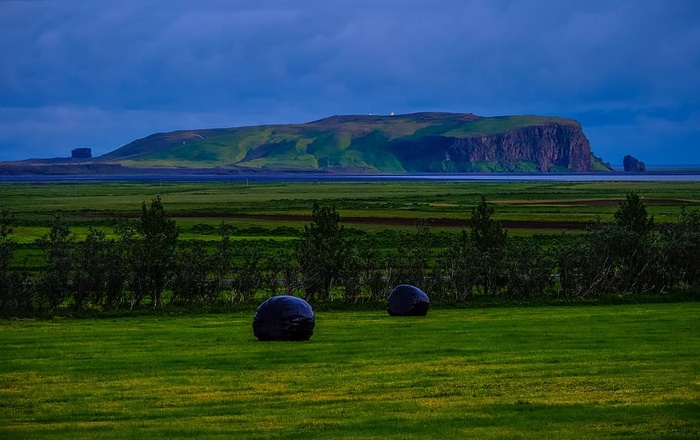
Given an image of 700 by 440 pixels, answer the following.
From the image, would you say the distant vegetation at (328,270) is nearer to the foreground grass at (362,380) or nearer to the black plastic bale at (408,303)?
the black plastic bale at (408,303)

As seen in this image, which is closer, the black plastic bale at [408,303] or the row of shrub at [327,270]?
the black plastic bale at [408,303]

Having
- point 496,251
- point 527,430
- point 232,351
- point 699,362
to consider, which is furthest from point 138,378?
point 496,251

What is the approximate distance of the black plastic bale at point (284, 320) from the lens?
28094 millimetres

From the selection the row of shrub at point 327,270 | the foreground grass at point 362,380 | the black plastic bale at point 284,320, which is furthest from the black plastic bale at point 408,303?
the black plastic bale at point 284,320

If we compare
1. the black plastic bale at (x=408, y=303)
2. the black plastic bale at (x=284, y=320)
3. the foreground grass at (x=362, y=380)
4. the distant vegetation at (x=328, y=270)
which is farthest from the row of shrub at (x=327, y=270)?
the black plastic bale at (x=284, y=320)

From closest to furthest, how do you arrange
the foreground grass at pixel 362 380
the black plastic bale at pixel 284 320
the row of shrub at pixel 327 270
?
1. the foreground grass at pixel 362 380
2. the black plastic bale at pixel 284 320
3. the row of shrub at pixel 327 270

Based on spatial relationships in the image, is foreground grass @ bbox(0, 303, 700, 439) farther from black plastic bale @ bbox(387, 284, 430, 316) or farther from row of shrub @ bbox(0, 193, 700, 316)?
row of shrub @ bbox(0, 193, 700, 316)

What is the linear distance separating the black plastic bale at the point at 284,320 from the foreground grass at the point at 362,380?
49cm

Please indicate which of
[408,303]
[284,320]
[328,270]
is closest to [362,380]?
[284,320]

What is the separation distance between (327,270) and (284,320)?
14517 mm

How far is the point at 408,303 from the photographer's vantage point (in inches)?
1422

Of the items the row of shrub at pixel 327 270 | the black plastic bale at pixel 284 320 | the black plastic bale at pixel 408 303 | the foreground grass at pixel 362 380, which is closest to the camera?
the foreground grass at pixel 362 380

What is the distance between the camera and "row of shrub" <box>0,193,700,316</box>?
38719mm

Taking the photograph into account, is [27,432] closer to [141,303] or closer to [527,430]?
[527,430]
